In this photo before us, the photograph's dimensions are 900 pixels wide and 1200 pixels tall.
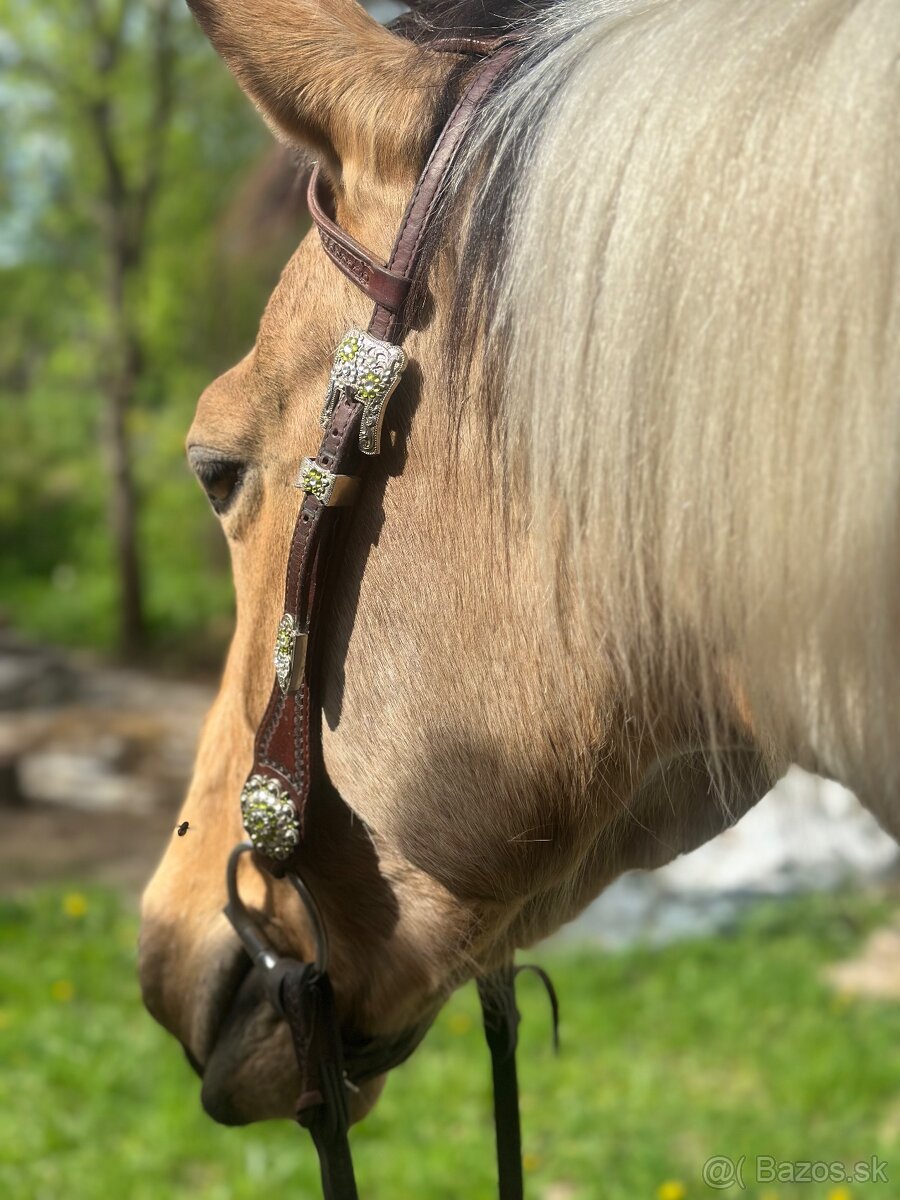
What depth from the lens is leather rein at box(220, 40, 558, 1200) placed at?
3.28ft

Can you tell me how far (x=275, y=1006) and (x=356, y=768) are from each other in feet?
1.03

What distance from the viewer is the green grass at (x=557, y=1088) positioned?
2705mm

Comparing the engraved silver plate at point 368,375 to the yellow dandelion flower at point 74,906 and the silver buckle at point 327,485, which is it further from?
the yellow dandelion flower at point 74,906

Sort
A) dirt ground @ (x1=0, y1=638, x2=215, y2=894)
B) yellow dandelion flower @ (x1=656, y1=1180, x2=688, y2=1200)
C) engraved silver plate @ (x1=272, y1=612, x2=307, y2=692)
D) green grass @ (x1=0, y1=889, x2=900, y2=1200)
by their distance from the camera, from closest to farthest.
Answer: engraved silver plate @ (x1=272, y1=612, x2=307, y2=692) → yellow dandelion flower @ (x1=656, y1=1180, x2=688, y2=1200) → green grass @ (x1=0, y1=889, x2=900, y2=1200) → dirt ground @ (x1=0, y1=638, x2=215, y2=894)

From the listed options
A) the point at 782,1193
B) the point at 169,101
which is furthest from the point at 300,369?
the point at 169,101

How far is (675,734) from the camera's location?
3.29 feet

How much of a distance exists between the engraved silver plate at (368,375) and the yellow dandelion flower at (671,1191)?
2015 millimetres

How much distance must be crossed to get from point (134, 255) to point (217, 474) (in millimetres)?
8635

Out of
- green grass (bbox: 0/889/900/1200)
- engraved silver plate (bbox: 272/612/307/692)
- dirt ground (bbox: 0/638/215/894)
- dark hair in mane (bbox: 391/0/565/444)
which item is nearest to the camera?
dark hair in mane (bbox: 391/0/565/444)

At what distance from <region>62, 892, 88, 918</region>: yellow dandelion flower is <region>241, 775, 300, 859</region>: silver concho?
3.35 meters

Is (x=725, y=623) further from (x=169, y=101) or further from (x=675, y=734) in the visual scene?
(x=169, y=101)

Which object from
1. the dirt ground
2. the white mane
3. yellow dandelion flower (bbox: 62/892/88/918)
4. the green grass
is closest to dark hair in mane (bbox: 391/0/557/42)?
the white mane

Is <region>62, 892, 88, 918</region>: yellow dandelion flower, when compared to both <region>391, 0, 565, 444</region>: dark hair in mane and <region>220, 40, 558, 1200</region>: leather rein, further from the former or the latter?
<region>391, 0, 565, 444</region>: dark hair in mane

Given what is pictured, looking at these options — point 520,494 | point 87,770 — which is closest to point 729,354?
point 520,494
